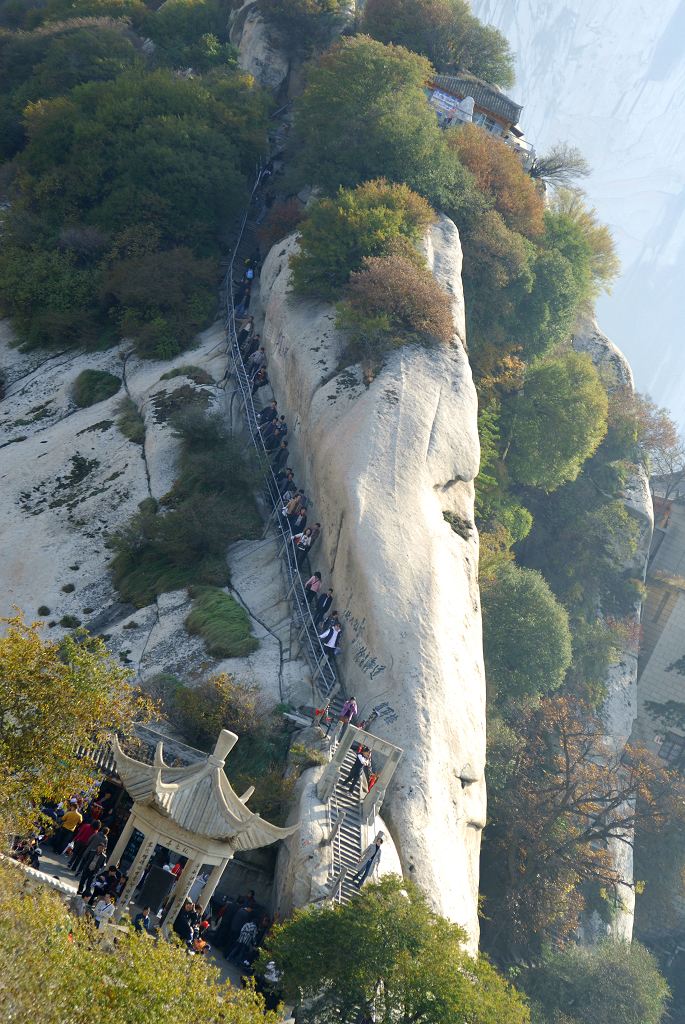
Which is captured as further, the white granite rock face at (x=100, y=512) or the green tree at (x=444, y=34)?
the green tree at (x=444, y=34)

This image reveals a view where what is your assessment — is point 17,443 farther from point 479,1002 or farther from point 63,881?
point 479,1002

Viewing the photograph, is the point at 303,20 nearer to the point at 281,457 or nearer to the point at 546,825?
the point at 281,457

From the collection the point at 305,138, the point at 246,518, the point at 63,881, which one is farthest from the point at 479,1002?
the point at 305,138

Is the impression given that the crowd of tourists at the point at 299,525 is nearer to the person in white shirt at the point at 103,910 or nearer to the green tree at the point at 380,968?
the green tree at the point at 380,968

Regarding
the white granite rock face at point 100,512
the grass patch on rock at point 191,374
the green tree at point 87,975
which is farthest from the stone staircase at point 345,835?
the grass patch on rock at point 191,374

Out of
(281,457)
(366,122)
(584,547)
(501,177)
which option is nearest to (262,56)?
(366,122)

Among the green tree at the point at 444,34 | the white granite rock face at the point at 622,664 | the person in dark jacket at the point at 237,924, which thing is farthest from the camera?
the green tree at the point at 444,34

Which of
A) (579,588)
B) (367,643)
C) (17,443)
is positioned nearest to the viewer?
(367,643)
